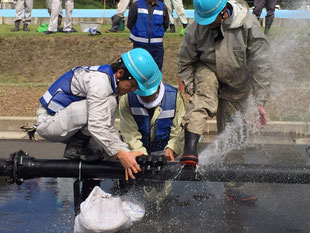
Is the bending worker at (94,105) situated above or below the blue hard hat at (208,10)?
below

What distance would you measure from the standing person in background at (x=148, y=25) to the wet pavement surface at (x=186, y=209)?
9.95 feet

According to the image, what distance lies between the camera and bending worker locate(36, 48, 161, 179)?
420 cm

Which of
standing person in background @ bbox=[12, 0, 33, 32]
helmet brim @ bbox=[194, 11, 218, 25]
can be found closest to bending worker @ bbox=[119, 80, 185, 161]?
helmet brim @ bbox=[194, 11, 218, 25]

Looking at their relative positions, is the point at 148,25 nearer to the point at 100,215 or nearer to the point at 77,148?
the point at 77,148

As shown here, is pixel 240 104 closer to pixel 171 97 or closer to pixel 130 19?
pixel 171 97

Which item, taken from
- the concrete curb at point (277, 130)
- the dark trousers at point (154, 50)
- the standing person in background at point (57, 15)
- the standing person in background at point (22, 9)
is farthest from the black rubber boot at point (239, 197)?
the standing person in background at point (22, 9)

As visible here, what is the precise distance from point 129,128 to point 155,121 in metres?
0.24

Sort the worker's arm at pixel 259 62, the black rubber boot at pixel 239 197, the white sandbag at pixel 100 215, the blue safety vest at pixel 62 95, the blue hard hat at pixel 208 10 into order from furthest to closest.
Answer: the black rubber boot at pixel 239 197, the worker's arm at pixel 259 62, the blue hard hat at pixel 208 10, the blue safety vest at pixel 62 95, the white sandbag at pixel 100 215

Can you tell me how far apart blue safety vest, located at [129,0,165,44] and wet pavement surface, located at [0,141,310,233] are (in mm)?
3050

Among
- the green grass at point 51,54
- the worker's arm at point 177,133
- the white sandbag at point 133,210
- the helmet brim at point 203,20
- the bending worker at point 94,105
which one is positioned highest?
the helmet brim at point 203,20

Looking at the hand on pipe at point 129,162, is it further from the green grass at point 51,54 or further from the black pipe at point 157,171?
the green grass at point 51,54

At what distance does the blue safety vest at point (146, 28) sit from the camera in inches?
339

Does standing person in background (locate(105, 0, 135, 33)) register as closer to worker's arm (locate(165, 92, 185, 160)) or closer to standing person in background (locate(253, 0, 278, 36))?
standing person in background (locate(253, 0, 278, 36))

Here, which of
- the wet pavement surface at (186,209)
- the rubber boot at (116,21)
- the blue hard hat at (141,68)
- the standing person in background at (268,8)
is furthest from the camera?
the rubber boot at (116,21)
